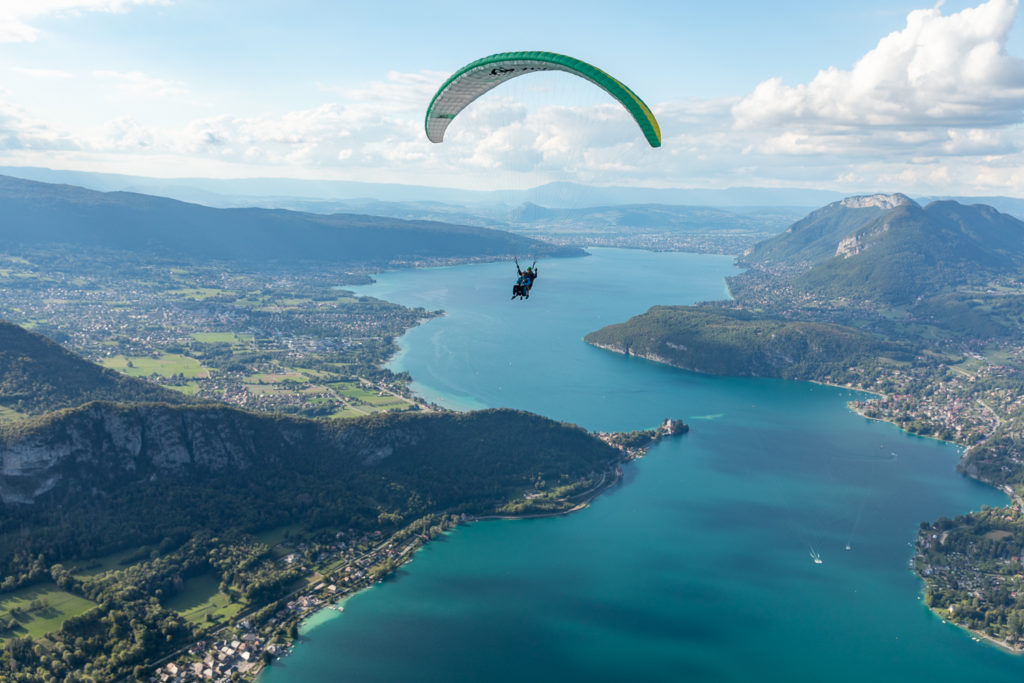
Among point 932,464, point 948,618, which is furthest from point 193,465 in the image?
point 932,464

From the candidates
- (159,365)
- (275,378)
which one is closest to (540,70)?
(275,378)

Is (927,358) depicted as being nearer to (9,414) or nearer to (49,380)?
(49,380)

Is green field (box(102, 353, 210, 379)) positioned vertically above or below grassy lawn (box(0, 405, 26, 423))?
below

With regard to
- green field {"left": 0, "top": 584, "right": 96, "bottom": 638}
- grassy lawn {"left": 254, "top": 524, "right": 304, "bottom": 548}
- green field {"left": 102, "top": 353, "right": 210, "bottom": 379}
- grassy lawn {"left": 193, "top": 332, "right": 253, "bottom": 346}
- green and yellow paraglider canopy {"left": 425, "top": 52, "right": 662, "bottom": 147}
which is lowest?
green field {"left": 0, "top": 584, "right": 96, "bottom": 638}

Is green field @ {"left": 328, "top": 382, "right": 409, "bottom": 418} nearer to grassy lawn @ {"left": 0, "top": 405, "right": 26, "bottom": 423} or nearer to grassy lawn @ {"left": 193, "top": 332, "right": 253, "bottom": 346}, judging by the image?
grassy lawn @ {"left": 0, "top": 405, "right": 26, "bottom": 423}

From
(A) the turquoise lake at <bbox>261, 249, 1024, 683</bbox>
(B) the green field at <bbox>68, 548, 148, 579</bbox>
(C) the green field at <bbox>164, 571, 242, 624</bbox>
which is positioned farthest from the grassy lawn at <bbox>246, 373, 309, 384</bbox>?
(C) the green field at <bbox>164, 571, 242, 624</bbox>

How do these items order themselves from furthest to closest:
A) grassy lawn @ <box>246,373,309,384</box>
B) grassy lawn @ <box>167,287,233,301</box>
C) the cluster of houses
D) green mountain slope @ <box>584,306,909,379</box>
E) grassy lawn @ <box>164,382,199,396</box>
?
grassy lawn @ <box>167,287,233,301</box> < green mountain slope @ <box>584,306,909,379</box> < grassy lawn @ <box>246,373,309,384</box> < grassy lawn @ <box>164,382,199,396</box> < the cluster of houses

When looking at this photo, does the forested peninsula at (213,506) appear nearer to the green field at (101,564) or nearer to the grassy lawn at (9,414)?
the green field at (101,564)
